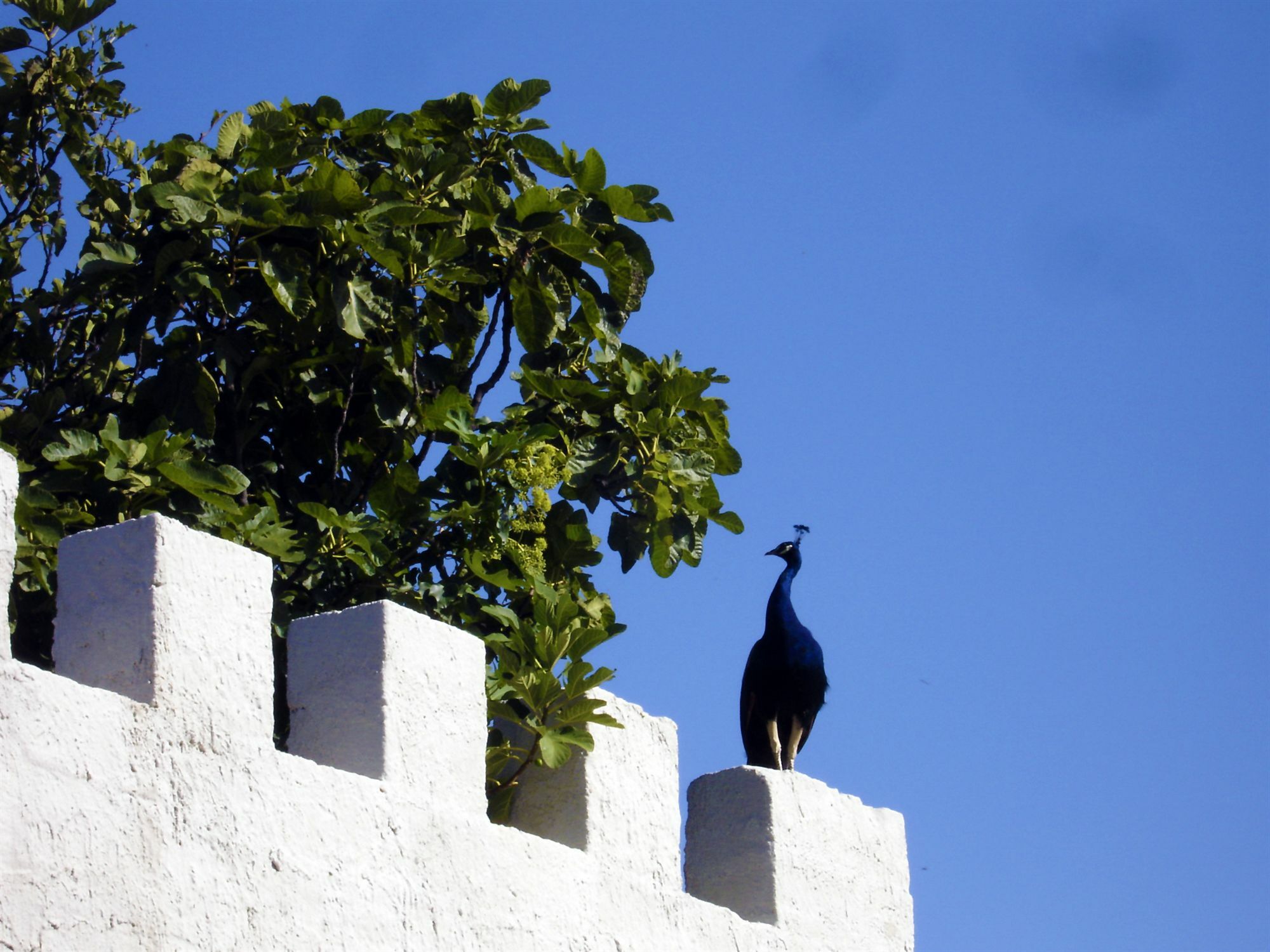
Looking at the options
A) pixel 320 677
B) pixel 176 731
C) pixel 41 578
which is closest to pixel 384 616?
pixel 320 677

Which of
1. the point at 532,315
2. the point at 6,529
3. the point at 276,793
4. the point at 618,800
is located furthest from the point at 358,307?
the point at 6,529

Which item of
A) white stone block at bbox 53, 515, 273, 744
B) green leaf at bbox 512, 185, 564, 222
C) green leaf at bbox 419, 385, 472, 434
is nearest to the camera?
white stone block at bbox 53, 515, 273, 744

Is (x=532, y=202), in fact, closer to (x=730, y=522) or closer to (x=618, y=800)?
(x=730, y=522)

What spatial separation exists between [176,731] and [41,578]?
1.30m

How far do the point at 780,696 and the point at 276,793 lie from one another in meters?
2.32

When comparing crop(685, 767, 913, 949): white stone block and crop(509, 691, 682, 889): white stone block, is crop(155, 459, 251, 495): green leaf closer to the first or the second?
crop(509, 691, 682, 889): white stone block

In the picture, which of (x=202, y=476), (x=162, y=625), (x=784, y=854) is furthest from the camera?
(x=784, y=854)

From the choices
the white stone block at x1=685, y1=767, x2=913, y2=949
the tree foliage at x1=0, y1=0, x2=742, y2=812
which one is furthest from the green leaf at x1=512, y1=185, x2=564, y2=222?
the white stone block at x1=685, y1=767, x2=913, y2=949

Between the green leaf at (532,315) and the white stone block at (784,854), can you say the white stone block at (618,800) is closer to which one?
the white stone block at (784,854)

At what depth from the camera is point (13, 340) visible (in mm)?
5523

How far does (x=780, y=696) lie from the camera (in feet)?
17.2

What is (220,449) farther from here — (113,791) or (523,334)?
(113,791)

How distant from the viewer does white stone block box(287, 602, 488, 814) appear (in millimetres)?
3484

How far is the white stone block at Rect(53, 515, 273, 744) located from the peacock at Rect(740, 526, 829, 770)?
229 cm
